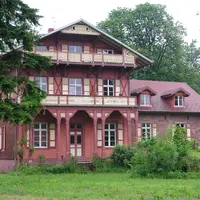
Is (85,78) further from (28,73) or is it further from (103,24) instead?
(103,24)

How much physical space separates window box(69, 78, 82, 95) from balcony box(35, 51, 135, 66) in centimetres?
185

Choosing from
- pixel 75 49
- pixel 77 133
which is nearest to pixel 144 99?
pixel 77 133

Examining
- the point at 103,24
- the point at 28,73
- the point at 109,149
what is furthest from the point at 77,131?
the point at 103,24

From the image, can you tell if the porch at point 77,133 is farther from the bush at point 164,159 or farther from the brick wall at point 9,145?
the bush at point 164,159

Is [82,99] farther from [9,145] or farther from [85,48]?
[9,145]

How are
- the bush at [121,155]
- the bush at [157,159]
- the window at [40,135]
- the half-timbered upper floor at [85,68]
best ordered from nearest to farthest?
the bush at [157,159] → the bush at [121,155] → the half-timbered upper floor at [85,68] → the window at [40,135]

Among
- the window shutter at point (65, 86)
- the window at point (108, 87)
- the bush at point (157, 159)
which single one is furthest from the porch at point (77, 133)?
the bush at point (157, 159)

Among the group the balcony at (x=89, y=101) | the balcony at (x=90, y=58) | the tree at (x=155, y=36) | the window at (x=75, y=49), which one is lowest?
the balcony at (x=89, y=101)

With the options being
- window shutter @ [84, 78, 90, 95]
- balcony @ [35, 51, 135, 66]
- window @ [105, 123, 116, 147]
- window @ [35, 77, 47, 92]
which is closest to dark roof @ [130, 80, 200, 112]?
window @ [105, 123, 116, 147]

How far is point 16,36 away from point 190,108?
21186 millimetres

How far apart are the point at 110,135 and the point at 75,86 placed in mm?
4602

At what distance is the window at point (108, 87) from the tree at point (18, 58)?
12.8 meters

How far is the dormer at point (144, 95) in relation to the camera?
3422cm

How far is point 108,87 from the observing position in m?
32.5
